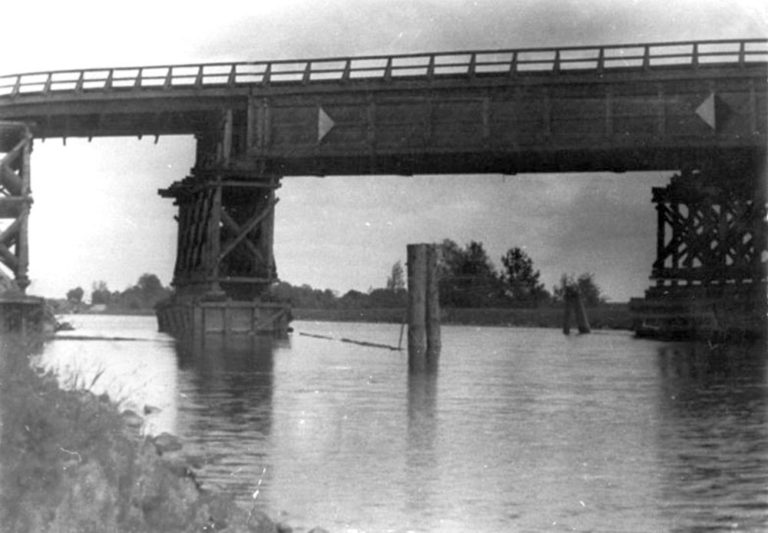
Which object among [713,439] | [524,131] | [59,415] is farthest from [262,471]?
[524,131]

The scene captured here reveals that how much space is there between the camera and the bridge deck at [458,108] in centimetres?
3142

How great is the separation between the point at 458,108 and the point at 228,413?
20.1 metres

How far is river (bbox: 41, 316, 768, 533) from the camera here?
8477mm

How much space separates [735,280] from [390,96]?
1297 centimetres

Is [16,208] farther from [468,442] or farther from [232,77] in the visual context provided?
[468,442]

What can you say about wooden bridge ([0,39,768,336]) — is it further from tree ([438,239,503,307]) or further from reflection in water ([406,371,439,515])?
tree ([438,239,503,307])

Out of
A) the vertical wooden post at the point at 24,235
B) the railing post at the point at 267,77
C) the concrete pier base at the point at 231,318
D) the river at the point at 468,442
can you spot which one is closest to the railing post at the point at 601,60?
the railing post at the point at 267,77

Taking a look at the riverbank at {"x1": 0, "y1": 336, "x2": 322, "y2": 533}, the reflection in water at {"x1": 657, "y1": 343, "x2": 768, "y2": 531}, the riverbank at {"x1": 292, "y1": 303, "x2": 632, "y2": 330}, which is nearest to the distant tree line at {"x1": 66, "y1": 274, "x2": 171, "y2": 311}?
the riverbank at {"x1": 292, "y1": 303, "x2": 632, "y2": 330}

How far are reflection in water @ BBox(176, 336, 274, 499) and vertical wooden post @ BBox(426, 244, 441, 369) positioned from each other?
3.75 metres

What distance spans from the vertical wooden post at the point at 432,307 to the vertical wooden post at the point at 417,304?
0.40 ft

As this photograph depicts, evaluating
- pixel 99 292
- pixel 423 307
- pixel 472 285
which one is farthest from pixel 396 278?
pixel 423 307

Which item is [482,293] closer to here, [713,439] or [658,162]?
[658,162]

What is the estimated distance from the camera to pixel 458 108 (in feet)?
108

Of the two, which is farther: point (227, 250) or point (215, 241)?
point (215, 241)
